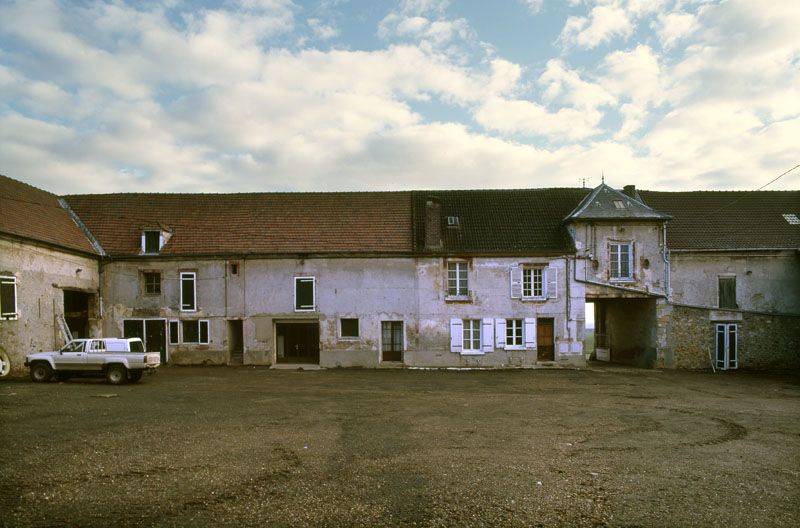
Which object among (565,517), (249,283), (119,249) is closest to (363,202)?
(249,283)

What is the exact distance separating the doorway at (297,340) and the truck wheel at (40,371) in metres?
11.1

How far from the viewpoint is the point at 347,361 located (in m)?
25.4

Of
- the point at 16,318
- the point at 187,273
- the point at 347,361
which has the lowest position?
the point at 347,361

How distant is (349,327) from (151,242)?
10.3m

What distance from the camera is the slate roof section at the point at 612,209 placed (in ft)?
84.4

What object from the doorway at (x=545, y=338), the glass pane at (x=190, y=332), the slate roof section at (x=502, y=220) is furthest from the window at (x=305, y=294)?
the doorway at (x=545, y=338)

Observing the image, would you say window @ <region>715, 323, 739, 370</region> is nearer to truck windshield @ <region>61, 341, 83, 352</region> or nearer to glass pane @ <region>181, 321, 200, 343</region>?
glass pane @ <region>181, 321, 200, 343</region>

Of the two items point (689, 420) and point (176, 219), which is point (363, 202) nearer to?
point (176, 219)

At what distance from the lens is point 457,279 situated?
1020 inches

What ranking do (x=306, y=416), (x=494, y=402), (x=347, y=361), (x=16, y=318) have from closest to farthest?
(x=306, y=416), (x=494, y=402), (x=16, y=318), (x=347, y=361)

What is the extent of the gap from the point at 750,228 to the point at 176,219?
28752mm

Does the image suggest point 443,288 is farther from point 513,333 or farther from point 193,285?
point 193,285

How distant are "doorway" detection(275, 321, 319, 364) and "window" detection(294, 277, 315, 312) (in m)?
2.44

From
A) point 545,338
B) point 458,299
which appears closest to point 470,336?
point 458,299
